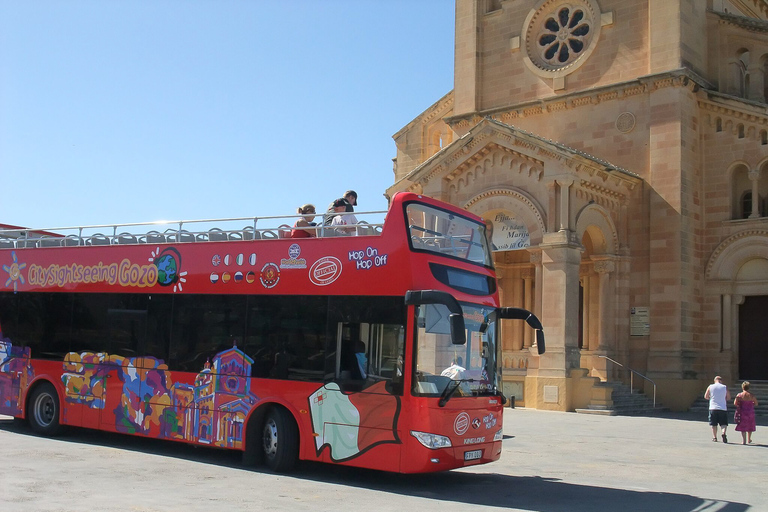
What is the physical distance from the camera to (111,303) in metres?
14.0

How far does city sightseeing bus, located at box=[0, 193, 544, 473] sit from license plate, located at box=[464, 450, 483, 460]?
2 centimetres

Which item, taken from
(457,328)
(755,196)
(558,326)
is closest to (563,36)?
(755,196)

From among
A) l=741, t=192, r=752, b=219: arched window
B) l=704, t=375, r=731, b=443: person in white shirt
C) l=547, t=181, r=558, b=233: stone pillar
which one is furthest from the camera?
l=741, t=192, r=752, b=219: arched window

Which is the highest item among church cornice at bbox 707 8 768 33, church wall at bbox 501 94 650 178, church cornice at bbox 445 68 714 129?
church cornice at bbox 707 8 768 33

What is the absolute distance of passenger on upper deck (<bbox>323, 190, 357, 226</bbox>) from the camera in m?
11.9

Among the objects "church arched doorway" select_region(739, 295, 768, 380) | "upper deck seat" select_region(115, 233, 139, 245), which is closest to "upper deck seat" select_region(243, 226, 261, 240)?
"upper deck seat" select_region(115, 233, 139, 245)

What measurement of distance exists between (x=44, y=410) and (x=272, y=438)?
5.66m

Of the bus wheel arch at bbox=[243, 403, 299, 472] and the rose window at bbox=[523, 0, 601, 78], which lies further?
the rose window at bbox=[523, 0, 601, 78]

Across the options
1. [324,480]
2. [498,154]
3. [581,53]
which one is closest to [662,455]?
[324,480]

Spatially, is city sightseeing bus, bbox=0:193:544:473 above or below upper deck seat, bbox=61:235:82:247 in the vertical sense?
below

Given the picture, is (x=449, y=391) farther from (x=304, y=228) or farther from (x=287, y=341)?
(x=304, y=228)

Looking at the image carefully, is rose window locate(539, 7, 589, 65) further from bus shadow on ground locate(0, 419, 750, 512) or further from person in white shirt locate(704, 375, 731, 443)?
bus shadow on ground locate(0, 419, 750, 512)

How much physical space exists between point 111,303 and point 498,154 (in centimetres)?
1508

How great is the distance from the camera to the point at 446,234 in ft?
37.1
